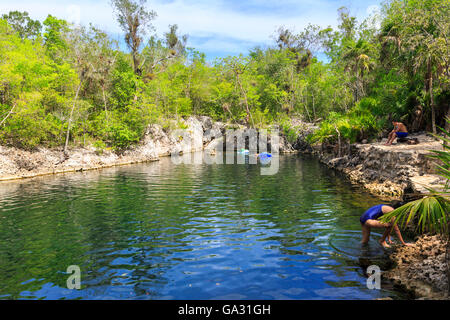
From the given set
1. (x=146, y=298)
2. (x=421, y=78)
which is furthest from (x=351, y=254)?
(x=421, y=78)

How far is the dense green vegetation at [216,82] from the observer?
24.4 metres

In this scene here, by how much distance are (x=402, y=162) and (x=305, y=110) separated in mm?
48415

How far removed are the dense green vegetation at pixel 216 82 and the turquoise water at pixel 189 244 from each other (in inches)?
466

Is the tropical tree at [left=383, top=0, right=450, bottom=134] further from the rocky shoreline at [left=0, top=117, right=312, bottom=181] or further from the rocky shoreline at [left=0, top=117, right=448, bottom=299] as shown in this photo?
the rocky shoreline at [left=0, top=117, right=312, bottom=181]

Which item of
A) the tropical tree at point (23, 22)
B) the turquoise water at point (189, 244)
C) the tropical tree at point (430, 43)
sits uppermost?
the tropical tree at point (23, 22)

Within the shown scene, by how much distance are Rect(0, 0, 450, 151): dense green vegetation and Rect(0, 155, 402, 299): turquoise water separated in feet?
38.8

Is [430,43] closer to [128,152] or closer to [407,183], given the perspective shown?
[407,183]

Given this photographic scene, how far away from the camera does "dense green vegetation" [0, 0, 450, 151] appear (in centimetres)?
2441

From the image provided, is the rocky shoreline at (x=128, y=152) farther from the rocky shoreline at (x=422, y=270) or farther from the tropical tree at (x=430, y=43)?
the rocky shoreline at (x=422, y=270)

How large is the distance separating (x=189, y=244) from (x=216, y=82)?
6505 centimetres

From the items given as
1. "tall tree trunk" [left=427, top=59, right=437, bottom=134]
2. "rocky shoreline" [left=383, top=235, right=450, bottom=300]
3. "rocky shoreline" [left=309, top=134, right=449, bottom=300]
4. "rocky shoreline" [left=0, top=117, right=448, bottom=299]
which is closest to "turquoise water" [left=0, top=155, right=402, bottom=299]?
"rocky shoreline" [left=383, top=235, right=450, bottom=300]

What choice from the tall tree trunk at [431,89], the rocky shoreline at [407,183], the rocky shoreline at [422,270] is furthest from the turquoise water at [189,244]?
the tall tree trunk at [431,89]

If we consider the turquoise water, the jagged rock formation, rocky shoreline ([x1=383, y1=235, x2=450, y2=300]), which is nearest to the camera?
rocky shoreline ([x1=383, y1=235, x2=450, y2=300])

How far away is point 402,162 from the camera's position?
60.8 feet
